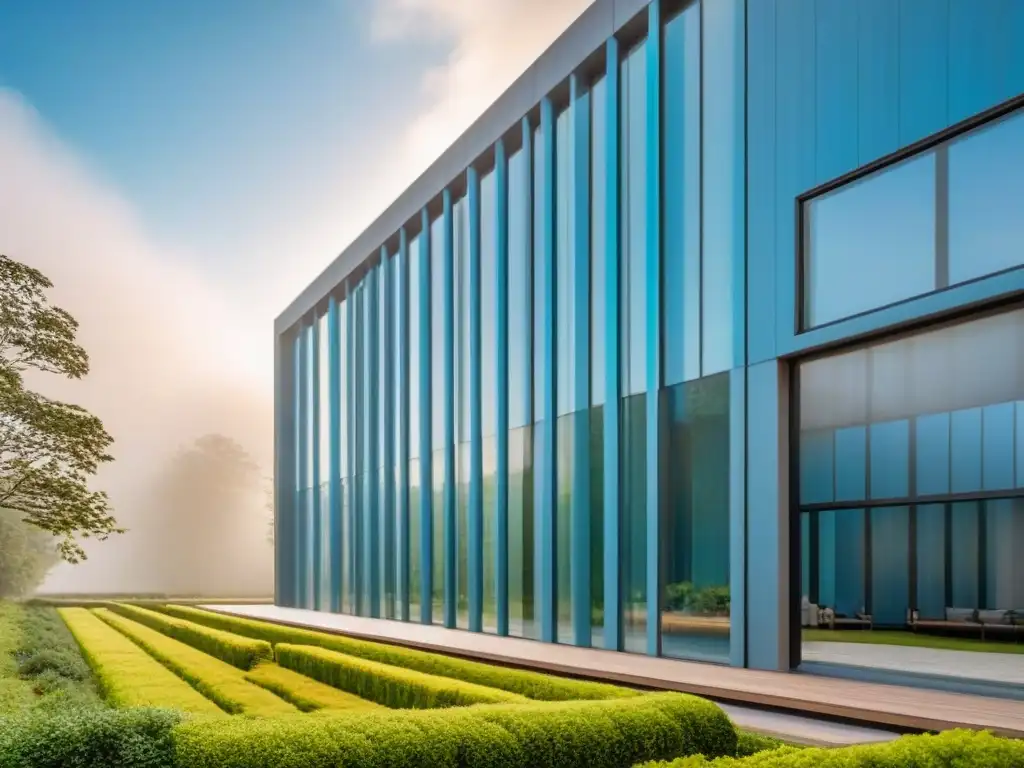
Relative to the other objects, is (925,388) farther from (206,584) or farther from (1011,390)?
(206,584)

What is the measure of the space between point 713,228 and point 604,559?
596 cm

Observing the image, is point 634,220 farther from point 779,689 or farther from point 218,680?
point 218,680

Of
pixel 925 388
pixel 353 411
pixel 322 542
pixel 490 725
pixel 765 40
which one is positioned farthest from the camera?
pixel 322 542

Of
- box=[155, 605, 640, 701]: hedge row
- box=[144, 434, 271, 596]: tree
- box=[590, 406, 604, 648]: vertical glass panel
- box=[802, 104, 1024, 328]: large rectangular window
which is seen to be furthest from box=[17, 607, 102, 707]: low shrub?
box=[144, 434, 271, 596]: tree

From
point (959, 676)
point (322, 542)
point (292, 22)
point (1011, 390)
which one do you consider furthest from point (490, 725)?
point (292, 22)

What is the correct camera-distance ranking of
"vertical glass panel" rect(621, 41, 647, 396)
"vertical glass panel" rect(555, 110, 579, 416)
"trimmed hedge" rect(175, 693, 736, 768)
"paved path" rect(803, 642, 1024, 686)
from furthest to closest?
1. "vertical glass panel" rect(555, 110, 579, 416)
2. "vertical glass panel" rect(621, 41, 647, 396)
3. "paved path" rect(803, 642, 1024, 686)
4. "trimmed hedge" rect(175, 693, 736, 768)

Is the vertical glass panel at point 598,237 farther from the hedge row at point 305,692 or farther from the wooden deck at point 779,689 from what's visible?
the hedge row at point 305,692

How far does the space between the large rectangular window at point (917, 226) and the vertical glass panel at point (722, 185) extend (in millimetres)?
1329

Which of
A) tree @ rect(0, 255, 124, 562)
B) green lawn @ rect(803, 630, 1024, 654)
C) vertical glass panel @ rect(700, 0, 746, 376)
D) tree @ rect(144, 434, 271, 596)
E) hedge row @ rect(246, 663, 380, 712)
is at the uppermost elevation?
vertical glass panel @ rect(700, 0, 746, 376)

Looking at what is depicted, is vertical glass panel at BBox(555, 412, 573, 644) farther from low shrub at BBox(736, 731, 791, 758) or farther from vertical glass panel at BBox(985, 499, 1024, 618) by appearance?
low shrub at BBox(736, 731, 791, 758)

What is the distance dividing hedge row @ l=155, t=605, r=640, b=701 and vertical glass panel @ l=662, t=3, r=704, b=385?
5.76 metres

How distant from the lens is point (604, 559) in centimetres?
1784

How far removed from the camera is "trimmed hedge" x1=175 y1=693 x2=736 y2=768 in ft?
20.7

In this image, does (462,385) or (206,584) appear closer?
(462,385)
